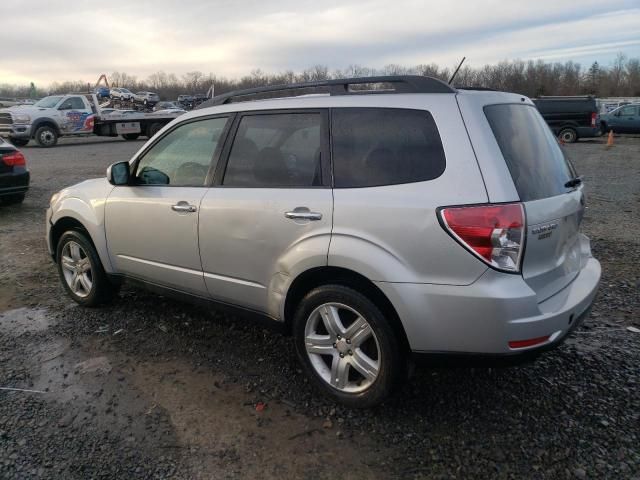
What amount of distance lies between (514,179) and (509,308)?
24.8 inches

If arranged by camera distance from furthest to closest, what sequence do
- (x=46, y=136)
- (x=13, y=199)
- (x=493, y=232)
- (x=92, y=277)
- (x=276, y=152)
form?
(x=46, y=136), (x=13, y=199), (x=92, y=277), (x=276, y=152), (x=493, y=232)

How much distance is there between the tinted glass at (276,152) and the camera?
10.3ft

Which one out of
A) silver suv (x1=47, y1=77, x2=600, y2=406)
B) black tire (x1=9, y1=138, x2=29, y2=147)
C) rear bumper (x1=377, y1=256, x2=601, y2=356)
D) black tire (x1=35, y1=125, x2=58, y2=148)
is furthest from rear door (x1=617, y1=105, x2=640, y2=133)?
rear bumper (x1=377, y1=256, x2=601, y2=356)

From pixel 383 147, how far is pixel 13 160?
7671 mm

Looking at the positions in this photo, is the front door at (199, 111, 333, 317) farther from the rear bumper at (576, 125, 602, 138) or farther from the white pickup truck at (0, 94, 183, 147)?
the rear bumper at (576, 125, 602, 138)

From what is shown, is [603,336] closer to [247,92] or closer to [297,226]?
[297,226]

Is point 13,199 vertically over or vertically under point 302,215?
under

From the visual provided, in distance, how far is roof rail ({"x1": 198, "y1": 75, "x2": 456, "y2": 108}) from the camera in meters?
2.85

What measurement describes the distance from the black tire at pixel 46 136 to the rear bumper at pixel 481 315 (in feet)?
70.3

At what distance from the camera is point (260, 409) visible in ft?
10.1

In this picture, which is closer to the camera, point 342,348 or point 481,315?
point 481,315

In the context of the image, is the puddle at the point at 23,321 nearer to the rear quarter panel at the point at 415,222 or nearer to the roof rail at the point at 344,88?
the roof rail at the point at 344,88

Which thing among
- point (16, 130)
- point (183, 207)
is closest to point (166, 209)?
point (183, 207)

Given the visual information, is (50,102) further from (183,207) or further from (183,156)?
(183,207)
